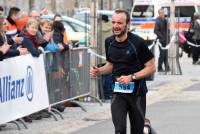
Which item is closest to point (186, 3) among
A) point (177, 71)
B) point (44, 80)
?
point (177, 71)

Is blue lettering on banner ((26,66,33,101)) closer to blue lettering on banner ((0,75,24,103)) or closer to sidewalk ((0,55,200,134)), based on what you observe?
blue lettering on banner ((0,75,24,103))

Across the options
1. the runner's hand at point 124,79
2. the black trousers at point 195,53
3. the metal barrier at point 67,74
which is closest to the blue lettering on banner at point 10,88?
the metal barrier at point 67,74

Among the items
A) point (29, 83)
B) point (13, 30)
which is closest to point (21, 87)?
point (29, 83)

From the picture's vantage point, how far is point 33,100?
39.2ft

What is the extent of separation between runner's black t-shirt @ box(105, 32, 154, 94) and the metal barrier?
477 centimetres

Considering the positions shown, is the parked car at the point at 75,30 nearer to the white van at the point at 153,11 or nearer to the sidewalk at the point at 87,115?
the sidewalk at the point at 87,115

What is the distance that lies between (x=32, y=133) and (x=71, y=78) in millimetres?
2850

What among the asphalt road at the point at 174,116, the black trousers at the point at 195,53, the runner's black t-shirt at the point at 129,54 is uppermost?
the runner's black t-shirt at the point at 129,54

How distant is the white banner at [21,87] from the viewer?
1082 centimetres

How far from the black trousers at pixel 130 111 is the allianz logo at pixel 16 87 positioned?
3.21 metres

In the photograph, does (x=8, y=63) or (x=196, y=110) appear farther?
(x=196, y=110)

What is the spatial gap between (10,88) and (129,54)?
364 centimetres

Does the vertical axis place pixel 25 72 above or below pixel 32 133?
above

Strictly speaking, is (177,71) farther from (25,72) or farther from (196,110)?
(25,72)
